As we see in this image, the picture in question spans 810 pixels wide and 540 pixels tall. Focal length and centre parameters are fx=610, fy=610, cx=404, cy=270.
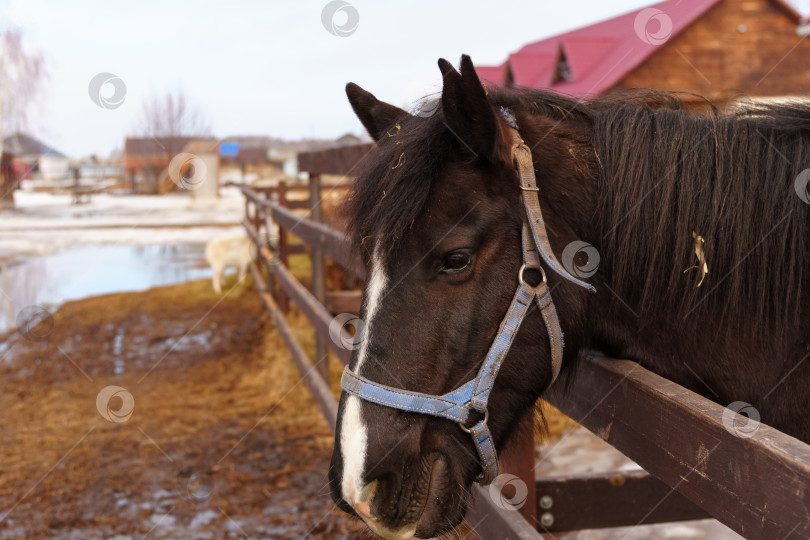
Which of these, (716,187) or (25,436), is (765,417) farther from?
(25,436)

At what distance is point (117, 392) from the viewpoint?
580 cm

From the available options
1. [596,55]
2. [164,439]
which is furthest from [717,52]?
[164,439]

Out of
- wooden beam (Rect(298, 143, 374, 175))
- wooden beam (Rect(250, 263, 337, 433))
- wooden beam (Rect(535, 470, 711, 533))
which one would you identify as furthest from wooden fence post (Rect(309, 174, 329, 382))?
wooden beam (Rect(535, 470, 711, 533))

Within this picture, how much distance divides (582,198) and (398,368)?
679 mm

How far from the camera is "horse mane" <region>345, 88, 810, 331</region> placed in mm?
1549

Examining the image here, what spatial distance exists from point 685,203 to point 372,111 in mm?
959

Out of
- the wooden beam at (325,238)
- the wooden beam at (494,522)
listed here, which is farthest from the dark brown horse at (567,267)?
the wooden beam at (325,238)

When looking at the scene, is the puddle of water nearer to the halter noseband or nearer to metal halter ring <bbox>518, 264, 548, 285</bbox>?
the halter noseband

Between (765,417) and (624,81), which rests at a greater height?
(624,81)

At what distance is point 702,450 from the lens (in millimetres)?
1209

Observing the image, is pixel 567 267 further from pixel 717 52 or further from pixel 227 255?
pixel 717 52

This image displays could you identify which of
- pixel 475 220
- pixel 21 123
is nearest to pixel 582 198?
pixel 475 220

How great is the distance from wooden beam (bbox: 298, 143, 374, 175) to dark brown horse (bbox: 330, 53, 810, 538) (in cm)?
143

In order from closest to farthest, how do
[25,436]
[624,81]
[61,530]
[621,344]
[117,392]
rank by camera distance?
[621,344] < [61,530] < [25,436] < [117,392] < [624,81]
